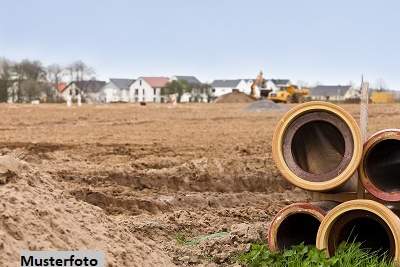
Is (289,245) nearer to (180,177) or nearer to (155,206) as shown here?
(155,206)

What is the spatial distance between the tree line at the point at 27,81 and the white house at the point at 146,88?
18048 mm

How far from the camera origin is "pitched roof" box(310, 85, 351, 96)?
112625 mm

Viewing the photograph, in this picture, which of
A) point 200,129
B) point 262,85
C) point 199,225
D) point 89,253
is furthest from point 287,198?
point 262,85

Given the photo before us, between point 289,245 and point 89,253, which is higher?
point 89,253

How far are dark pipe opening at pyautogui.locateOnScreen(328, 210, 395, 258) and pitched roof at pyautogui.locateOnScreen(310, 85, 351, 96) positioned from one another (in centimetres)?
10628

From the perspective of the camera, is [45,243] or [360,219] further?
[360,219]

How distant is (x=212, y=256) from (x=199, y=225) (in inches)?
60.3

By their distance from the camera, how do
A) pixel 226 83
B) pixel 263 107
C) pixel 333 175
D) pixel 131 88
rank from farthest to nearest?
pixel 226 83
pixel 131 88
pixel 263 107
pixel 333 175

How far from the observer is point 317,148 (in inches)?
297

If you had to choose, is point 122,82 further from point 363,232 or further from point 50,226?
point 50,226

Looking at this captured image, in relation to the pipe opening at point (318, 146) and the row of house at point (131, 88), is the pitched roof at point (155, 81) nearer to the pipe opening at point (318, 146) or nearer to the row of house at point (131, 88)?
the row of house at point (131, 88)

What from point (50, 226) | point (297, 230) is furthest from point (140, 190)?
point (50, 226)

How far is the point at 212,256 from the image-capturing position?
706cm

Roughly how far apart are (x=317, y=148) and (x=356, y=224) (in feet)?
3.14
